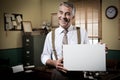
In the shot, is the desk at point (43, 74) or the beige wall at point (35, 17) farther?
the beige wall at point (35, 17)

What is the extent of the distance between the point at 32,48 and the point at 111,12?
2478 mm

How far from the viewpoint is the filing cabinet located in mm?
6066

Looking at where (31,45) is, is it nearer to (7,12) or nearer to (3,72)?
(7,12)

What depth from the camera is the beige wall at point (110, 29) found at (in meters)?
5.11

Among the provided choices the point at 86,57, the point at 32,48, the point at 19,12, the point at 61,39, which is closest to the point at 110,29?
the point at 32,48

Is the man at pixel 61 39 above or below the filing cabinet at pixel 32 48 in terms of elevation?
above

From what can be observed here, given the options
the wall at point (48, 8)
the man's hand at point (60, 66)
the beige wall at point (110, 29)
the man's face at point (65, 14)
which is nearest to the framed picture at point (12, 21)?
the wall at point (48, 8)

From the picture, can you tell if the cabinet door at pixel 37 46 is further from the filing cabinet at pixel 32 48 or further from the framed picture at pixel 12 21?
the framed picture at pixel 12 21

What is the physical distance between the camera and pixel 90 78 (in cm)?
322

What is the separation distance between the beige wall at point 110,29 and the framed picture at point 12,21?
2.50m

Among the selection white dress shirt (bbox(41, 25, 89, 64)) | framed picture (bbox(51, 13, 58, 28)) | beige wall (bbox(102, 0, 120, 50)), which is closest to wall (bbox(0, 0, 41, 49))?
framed picture (bbox(51, 13, 58, 28))

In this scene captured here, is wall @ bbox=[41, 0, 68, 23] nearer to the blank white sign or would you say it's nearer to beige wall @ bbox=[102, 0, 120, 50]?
beige wall @ bbox=[102, 0, 120, 50]

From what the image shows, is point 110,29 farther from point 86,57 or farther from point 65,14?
point 86,57

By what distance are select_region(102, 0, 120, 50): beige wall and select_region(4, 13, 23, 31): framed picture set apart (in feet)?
8.20
